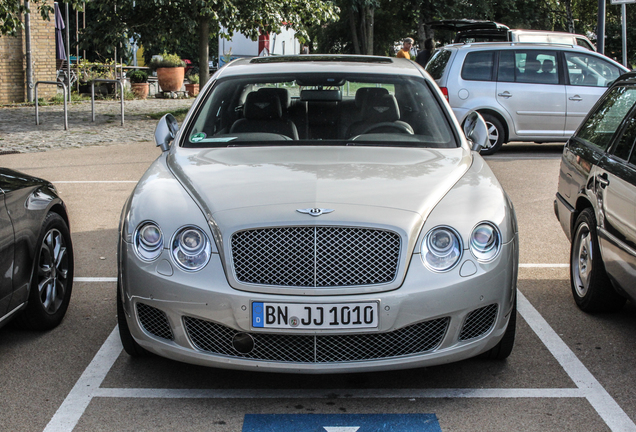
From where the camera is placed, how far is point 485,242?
12.0ft

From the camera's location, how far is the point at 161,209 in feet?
12.3

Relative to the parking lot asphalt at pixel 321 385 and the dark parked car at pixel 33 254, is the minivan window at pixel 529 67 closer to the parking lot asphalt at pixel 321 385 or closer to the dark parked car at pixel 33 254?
the parking lot asphalt at pixel 321 385

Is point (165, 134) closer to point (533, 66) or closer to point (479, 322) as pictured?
point (479, 322)

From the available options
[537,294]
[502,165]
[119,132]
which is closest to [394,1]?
[119,132]

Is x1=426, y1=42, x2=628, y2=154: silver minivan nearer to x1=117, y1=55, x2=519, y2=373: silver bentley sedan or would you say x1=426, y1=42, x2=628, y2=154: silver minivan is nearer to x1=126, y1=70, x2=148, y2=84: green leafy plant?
x1=117, y1=55, x2=519, y2=373: silver bentley sedan

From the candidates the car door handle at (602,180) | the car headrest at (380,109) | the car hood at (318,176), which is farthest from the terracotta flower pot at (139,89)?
the car door handle at (602,180)

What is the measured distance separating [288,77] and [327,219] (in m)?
1.87

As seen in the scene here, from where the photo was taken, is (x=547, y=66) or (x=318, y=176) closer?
(x=318, y=176)

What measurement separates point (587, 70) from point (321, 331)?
1103 centimetres

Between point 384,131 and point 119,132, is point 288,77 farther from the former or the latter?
point 119,132

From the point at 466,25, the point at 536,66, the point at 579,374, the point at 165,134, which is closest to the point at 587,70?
the point at 536,66

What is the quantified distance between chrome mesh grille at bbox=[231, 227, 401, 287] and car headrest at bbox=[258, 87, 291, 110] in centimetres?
180

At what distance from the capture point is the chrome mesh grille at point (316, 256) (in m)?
3.48

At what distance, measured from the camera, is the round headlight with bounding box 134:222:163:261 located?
3615 millimetres
